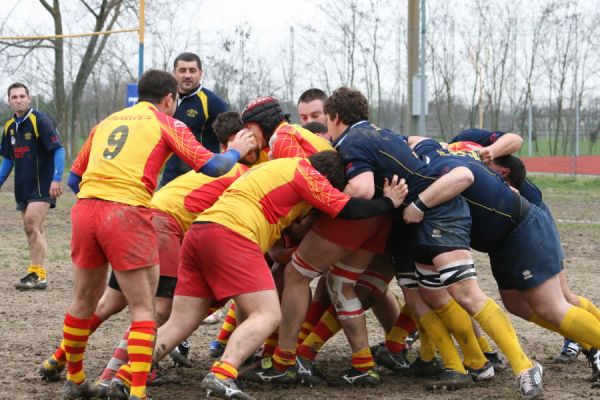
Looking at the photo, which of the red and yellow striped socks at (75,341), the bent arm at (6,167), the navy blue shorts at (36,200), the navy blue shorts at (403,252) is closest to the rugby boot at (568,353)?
the navy blue shorts at (403,252)

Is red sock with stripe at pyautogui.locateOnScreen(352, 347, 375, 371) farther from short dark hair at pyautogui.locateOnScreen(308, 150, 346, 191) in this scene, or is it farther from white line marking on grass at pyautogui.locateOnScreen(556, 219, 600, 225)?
white line marking on grass at pyautogui.locateOnScreen(556, 219, 600, 225)

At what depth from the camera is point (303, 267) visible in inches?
222

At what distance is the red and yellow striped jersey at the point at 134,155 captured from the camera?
5062 millimetres

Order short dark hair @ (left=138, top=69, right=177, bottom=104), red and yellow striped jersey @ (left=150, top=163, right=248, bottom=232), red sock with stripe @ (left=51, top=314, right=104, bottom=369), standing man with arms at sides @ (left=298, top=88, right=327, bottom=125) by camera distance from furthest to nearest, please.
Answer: standing man with arms at sides @ (left=298, top=88, right=327, bottom=125), red and yellow striped jersey @ (left=150, top=163, right=248, bottom=232), red sock with stripe @ (left=51, top=314, right=104, bottom=369), short dark hair @ (left=138, top=69, right=177, bottom=104)

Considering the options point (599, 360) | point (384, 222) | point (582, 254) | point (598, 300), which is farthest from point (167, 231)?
point (582, 254)

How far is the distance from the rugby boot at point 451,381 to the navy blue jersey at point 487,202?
2.85 ft

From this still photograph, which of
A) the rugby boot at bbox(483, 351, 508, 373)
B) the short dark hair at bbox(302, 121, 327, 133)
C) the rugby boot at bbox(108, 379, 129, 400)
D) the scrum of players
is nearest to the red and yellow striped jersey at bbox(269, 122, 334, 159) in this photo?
the scrum of players

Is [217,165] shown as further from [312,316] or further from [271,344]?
[312,316]

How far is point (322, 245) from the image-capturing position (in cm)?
554

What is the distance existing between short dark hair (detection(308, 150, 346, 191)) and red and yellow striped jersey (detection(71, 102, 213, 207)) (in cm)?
71

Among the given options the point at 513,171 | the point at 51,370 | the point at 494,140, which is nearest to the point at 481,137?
the point at 494,140

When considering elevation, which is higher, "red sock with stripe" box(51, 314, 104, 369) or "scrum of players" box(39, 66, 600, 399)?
"scrum of players" box(39, 66, 600, 399)

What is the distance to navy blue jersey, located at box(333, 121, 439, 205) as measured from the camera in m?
5.43

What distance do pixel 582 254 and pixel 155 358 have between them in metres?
8.12
